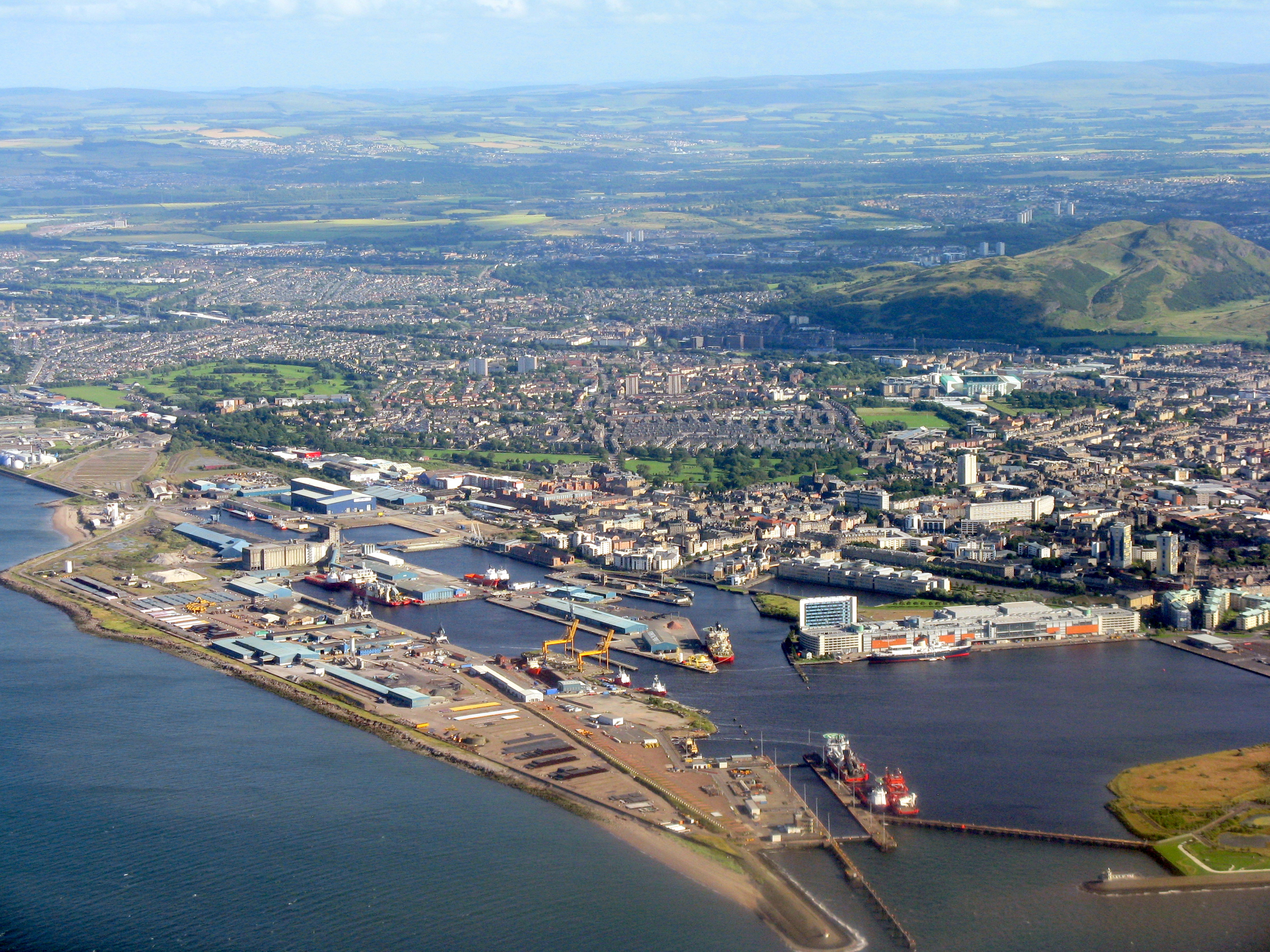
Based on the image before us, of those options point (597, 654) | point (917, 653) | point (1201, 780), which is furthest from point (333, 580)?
point (1201, 780)

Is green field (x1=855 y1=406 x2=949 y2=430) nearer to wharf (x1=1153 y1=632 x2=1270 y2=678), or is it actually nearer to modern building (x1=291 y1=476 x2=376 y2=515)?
modern building (x1=291 y1=476 x2=376 y2=515)

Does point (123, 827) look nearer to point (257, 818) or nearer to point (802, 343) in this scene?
point (257, 818)

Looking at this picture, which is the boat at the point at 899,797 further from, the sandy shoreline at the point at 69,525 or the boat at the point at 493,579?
the sandy shoreline at the point at 69,525

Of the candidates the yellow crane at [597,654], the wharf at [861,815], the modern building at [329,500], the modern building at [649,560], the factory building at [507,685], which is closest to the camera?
the wharf at [861,815]

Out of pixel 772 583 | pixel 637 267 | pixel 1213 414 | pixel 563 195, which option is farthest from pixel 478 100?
pixel 772 583

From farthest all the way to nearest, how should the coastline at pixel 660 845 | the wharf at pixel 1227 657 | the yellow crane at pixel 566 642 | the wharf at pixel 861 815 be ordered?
the yellow crane at pixel 566 642 < the wharf at pixel 1227 657 < the wharf at pixel 861 815 < the coastline at pixel 660 845

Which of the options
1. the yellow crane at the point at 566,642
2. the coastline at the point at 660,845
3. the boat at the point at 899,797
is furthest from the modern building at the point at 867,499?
the boat at the point at 899,797

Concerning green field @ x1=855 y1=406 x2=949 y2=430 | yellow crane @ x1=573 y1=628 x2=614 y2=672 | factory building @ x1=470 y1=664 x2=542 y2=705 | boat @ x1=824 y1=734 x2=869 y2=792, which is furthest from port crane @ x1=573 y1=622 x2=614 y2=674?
green field @ x1=855 y1=406 x2=949 y2=430
